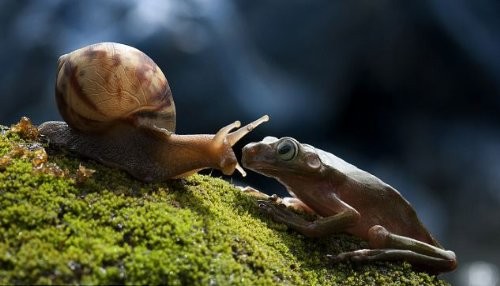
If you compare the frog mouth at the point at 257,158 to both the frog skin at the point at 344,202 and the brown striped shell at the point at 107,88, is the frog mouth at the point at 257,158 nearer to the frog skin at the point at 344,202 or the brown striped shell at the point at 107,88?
the frog skin at the point at 344,202

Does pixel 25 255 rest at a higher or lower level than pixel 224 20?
lower

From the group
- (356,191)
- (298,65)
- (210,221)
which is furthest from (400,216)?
(298,65)

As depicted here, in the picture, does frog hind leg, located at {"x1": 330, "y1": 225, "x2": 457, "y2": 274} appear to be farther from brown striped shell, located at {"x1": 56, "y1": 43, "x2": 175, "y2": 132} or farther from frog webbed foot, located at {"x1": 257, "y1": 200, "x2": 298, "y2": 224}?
brown striped shell, located at {"x1": 56, "y1": 43, "x2": 175, "y2": 132}

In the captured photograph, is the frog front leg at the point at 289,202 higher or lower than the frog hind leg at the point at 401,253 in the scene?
lower

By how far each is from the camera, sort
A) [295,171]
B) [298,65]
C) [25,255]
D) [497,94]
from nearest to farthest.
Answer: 1. [25,255]
2. [295,171]
3. [298,65]
4. [497,94]

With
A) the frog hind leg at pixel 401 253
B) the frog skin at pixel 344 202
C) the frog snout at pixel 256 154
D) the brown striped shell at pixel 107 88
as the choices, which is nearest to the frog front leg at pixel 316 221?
the frog skin at pixel 344 202

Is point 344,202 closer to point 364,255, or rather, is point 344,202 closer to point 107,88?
point 364,255

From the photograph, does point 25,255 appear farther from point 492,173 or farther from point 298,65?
point 492,173

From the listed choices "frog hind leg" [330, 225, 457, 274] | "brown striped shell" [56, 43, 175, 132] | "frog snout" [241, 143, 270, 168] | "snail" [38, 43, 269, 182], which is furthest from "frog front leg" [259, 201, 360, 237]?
"brown striped shell" [56, 43, 175, 132]
